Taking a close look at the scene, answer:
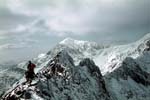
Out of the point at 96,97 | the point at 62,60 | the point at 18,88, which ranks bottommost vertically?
the point at 96,97

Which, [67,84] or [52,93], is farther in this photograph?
[67,84]

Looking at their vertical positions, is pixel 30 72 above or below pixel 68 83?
above

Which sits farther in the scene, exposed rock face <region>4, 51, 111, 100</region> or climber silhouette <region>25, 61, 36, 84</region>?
exposed rock face <region>4, 51, 111, 100</region>

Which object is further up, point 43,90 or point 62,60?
point 62,60

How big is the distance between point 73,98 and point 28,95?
100 feet

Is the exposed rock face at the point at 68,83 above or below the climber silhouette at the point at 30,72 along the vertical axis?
below

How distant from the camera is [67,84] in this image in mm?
146500

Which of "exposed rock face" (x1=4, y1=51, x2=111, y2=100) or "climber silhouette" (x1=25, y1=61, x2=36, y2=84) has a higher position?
"climber silhouette" (x1=25, y1=61, x2=36, y2=84)

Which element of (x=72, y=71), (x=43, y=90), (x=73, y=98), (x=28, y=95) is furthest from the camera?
(x=72, y=71)

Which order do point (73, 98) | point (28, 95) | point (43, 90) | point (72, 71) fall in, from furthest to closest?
point (72, 71)
point (73, 98)
point (43, 90)
point (28, 95)

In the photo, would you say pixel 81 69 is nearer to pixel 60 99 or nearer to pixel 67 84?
pixel 67 84

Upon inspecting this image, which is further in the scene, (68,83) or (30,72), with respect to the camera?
(68,83)

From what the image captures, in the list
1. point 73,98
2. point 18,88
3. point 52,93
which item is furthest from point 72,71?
point 18,88

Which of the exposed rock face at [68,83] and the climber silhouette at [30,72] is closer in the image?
the climber silhouette at [30,72]
